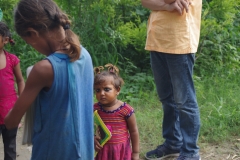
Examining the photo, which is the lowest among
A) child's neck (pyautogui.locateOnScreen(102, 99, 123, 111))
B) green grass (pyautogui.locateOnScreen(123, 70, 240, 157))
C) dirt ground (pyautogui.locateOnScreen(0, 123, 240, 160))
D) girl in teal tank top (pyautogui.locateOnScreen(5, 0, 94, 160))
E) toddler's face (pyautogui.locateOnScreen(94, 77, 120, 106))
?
dirt ground (pyautogui.locateOnScreen(0, 123, 240, 160))

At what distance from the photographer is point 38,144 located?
84.9 inches

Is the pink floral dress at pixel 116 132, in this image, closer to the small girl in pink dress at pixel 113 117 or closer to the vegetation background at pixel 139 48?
the small girl in pink dress at pixel 113 117

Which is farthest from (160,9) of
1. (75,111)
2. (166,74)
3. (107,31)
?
(107,31)

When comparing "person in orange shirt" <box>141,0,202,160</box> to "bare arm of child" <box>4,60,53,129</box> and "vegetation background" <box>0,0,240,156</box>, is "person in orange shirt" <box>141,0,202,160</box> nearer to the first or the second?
"vegetation background" <box>0,0,240,156</box>

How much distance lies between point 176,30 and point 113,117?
83 centimetres

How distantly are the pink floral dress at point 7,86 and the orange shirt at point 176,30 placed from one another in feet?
3.89

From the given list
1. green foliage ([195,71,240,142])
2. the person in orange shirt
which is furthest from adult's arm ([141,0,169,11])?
green foliage ([195,71,240,142])

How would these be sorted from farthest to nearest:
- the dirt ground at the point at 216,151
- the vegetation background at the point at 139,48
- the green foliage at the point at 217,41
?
the green foliage at the point at 217,41, the vegetation background at the point at 139,48, the dirt ground at the point at 216,151

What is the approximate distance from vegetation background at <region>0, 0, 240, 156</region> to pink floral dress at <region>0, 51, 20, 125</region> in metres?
1.83

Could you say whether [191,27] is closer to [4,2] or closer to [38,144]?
[38,144]

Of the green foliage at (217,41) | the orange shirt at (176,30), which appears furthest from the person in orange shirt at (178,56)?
the green foliage at (217,41)

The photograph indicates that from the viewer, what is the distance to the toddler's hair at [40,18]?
6.52 ft

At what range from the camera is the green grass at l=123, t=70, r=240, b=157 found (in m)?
4.12

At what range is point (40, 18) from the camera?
1.99 m
